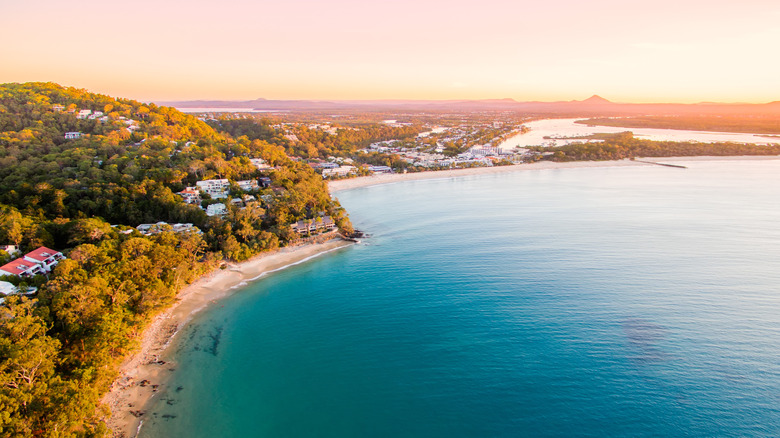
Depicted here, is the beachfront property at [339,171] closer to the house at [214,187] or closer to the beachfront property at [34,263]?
the house at [214,187]

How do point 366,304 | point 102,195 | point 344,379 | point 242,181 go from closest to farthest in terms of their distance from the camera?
point 344,379 < point 366,304 < point 102,195 < point 242,181

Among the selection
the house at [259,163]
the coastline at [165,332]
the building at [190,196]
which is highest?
the house at [259,163]

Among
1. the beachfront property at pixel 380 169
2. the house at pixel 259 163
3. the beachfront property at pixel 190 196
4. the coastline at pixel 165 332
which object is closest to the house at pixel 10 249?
the coastline at pixel 165 332

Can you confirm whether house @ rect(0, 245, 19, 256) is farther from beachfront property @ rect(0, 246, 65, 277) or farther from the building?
the building

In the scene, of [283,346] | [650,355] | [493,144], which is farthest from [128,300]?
[493,144]

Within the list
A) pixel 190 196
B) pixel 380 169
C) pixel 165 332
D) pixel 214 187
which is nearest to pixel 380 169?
pixel 380 169

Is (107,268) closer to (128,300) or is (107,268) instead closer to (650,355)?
(128,300)
